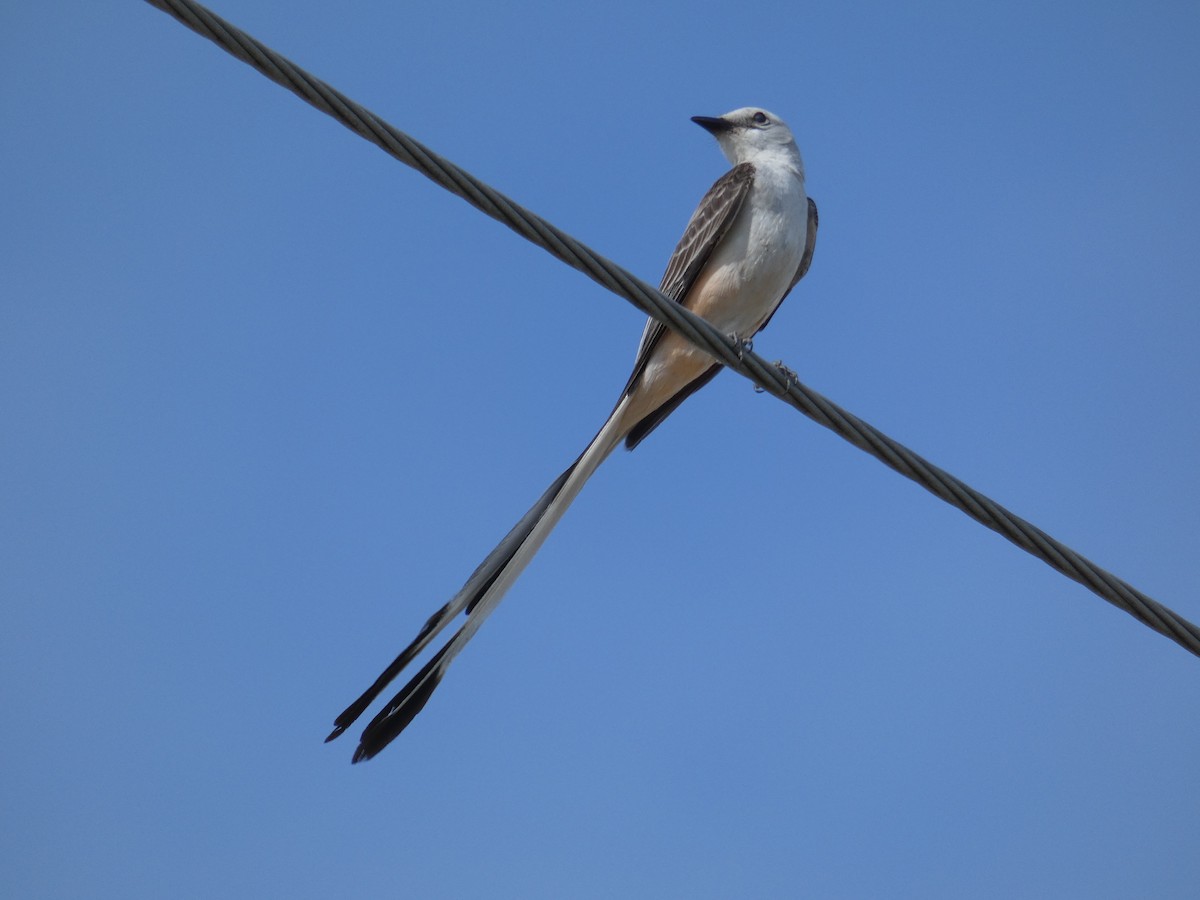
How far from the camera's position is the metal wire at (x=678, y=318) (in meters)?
2.18

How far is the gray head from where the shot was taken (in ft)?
16.3

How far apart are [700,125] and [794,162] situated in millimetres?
561

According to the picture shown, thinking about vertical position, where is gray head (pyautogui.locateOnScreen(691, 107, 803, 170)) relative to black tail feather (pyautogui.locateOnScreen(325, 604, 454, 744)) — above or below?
above

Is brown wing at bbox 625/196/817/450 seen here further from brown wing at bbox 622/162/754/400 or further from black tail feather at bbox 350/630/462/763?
black tail feather at bbox 350/630/462/763

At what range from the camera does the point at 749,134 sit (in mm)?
5082

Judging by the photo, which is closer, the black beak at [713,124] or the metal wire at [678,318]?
the metal wire at [678,318]

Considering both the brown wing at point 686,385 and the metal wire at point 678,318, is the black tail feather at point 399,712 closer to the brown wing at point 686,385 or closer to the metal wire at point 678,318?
the metal wire at point 678,318

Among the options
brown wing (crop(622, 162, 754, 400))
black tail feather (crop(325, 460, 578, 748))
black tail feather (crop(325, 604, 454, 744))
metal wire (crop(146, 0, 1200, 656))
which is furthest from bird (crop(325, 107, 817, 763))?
metal wire (crop(146, 0, 1200, 656))

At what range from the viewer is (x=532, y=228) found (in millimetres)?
2396

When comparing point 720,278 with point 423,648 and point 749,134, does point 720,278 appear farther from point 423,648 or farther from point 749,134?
point 423,648

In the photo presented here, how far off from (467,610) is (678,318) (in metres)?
1.14

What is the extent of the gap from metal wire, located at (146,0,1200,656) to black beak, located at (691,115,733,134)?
261cm

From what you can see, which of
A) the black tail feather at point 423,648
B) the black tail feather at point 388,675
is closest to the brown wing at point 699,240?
the black tail feather at point 423,648

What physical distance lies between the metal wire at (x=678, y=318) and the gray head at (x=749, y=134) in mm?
2370
